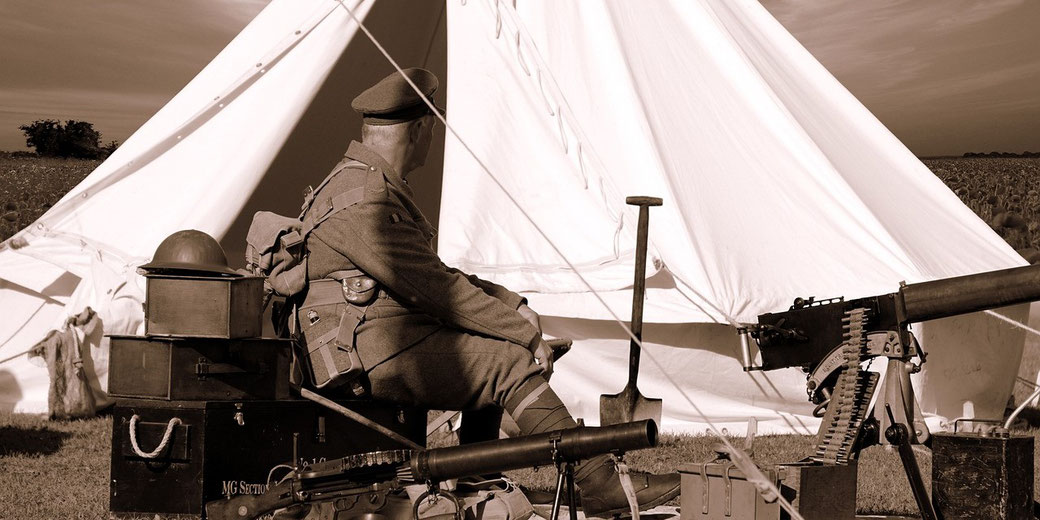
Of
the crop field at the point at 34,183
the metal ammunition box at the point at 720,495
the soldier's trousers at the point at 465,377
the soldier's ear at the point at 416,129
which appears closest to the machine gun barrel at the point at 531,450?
the soldier's trousers at the point at 465,377

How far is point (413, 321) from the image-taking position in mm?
3336

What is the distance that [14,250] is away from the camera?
6.07 metres

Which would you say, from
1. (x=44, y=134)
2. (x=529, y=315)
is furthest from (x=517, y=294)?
(x=44, y=134)

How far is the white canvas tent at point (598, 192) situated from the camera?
5.62m

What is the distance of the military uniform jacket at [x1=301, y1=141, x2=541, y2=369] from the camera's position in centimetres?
327

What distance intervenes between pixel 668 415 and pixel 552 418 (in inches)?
106

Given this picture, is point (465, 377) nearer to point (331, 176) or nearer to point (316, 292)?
point (316, 292)

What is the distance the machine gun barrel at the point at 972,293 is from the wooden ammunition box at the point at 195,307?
1.76 meters

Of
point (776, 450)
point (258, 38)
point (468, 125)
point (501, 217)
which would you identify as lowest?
point (776, 450)

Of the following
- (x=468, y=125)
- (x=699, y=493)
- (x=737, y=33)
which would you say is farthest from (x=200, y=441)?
(x=737, y=33)

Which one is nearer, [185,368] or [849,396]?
[185,368]

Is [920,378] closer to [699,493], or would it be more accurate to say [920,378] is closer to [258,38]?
[699,493]

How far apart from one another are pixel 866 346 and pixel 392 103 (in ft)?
4.73

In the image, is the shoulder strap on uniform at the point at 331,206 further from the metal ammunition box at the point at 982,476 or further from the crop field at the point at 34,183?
the crop field at the point at 34,183
